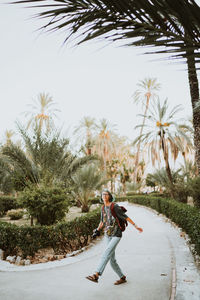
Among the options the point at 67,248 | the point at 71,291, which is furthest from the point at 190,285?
the point at 67,248

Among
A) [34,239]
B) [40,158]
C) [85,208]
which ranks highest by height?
[40,158]

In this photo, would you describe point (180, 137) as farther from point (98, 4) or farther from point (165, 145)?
point (98, 4)

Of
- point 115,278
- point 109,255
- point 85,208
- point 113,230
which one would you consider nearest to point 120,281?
point 115,278

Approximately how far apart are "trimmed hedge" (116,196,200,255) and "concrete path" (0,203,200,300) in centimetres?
55

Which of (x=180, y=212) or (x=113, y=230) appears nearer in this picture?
(x=113, y=230)

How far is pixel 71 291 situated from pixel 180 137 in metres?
11.9

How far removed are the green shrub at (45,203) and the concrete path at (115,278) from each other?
289cm

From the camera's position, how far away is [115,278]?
4422 mm

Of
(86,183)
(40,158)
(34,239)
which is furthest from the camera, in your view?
(86,183)

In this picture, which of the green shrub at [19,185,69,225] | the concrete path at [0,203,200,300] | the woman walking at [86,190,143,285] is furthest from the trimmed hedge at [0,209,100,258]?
the woman walking at [86,190,143,285]

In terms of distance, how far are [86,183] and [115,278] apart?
14.8 metres

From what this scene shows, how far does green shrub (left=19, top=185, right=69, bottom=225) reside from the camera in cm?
891

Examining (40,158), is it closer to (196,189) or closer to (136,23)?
(196,189)

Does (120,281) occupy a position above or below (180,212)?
below
